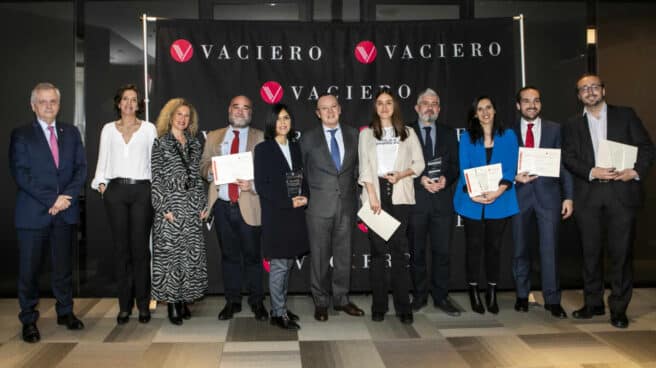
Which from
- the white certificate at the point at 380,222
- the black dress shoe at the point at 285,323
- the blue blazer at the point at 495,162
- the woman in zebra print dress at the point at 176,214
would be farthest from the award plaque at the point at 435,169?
the woman in zebra print dress at the point at 176,214

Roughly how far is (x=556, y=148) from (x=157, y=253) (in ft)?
10.3

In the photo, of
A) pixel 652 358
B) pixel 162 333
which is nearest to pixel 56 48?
pixel 162 333

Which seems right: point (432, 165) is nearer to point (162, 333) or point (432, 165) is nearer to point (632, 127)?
point (632, 127)

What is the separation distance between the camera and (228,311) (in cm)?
407

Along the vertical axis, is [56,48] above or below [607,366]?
above

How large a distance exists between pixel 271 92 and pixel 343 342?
2352mm

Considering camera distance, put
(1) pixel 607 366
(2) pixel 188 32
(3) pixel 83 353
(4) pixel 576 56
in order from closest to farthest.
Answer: (1) pixel 607 366 < (3) pixel 83 353 < (2) pixel 188 32 < (4) pixel 576 56

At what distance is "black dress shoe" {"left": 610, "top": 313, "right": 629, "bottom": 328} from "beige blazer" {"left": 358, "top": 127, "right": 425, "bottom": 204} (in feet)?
5.48

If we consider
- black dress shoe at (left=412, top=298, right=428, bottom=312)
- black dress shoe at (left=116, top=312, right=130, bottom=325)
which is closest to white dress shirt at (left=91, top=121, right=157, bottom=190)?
black dress shoe at (left=116, top=312, right=130, bottom=325)

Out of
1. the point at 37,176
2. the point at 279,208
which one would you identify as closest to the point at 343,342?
the point at 279,208

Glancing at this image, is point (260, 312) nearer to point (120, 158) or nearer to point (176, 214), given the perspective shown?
point (176, 214)

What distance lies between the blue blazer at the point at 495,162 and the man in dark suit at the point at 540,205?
12 cm

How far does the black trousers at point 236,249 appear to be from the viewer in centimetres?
402

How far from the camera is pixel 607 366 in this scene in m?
3.03
